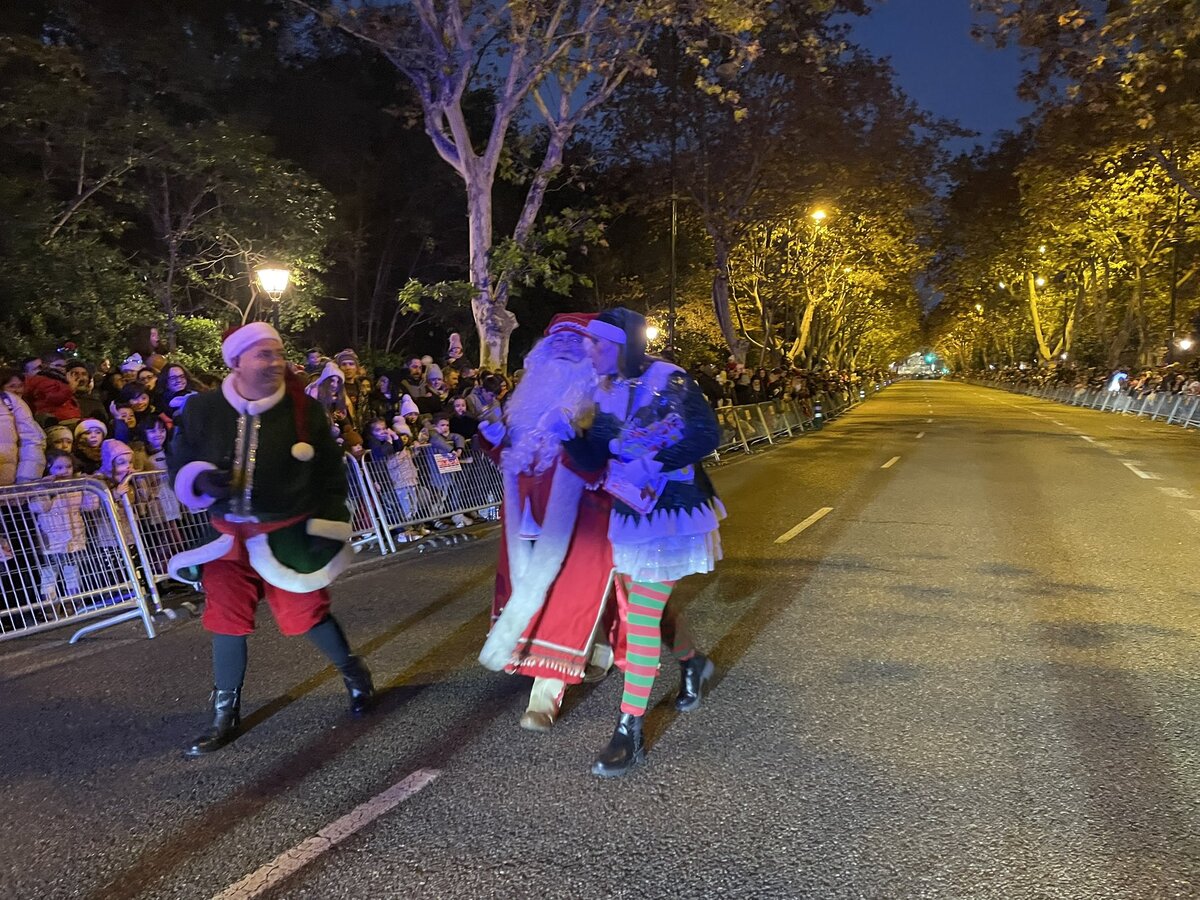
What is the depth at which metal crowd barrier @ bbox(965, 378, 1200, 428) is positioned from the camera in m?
25.1

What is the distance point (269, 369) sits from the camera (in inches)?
150

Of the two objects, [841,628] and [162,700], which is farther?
[841,628]

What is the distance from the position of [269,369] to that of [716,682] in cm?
270

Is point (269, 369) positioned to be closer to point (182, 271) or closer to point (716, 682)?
point (716, 682)

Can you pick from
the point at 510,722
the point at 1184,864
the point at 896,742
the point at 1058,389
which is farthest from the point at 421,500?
the point at 1058,389

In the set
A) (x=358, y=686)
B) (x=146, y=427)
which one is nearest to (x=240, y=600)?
(x=358, y=686)

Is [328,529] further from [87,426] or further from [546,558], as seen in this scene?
[87,426]

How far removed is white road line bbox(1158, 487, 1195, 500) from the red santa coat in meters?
9.88

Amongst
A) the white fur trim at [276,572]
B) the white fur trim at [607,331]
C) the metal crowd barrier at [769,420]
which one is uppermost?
the white fur trim at [607,331]

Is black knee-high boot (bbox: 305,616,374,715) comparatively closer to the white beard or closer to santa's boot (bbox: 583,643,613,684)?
santa's boot (bbox: 583,643,613,684)

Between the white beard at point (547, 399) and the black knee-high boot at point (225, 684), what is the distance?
156 centimetres

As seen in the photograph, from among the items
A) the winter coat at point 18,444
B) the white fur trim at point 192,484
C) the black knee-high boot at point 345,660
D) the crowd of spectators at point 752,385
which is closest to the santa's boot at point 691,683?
the black knee-high boot at point 345,660

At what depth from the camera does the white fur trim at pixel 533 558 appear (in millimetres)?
3859

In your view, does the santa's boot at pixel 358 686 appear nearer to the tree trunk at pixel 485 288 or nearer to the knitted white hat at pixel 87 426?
the knitted white hat at pixel 87 426
